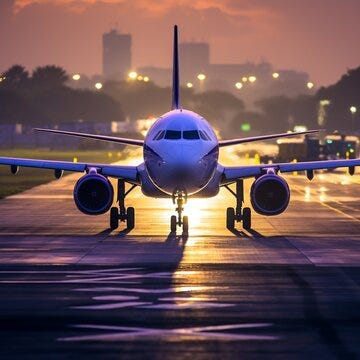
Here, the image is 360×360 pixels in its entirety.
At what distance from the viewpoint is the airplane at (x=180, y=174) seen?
34.6m

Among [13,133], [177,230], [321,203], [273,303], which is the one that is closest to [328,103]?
[13,133]

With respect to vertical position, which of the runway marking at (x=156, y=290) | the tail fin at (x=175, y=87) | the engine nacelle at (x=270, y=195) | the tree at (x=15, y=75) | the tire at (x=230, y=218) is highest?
the tree at (x=15, y=75)

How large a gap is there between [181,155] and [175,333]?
16.0 meters

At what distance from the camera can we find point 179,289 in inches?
924

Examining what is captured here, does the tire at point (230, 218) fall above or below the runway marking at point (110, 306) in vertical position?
above

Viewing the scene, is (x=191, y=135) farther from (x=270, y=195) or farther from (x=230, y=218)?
(x=230, y=218)

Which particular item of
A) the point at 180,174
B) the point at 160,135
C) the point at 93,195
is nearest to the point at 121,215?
the point at 93,195

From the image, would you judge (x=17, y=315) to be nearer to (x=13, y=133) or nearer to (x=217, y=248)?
(x=217, y=248)

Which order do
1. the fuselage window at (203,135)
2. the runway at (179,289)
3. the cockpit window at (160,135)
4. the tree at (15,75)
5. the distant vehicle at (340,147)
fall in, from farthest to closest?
the tree at (15,75), the distant vehicle at (340,147), the fuselage window at (203,135), the cockpit window at (160,135), the runway at (179,289)

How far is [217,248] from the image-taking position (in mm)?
31594

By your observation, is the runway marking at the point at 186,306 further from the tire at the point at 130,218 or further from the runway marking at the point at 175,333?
the tire at the point at 130,218

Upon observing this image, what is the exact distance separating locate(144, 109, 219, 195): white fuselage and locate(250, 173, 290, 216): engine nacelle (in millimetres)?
1460

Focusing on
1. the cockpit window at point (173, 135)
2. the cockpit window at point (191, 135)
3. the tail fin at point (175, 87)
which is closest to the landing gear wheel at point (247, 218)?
the cockpit window at point (191, 135)

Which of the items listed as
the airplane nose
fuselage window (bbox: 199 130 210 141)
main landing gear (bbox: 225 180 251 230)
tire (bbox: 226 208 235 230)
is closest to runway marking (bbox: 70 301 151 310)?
the airplane nose
